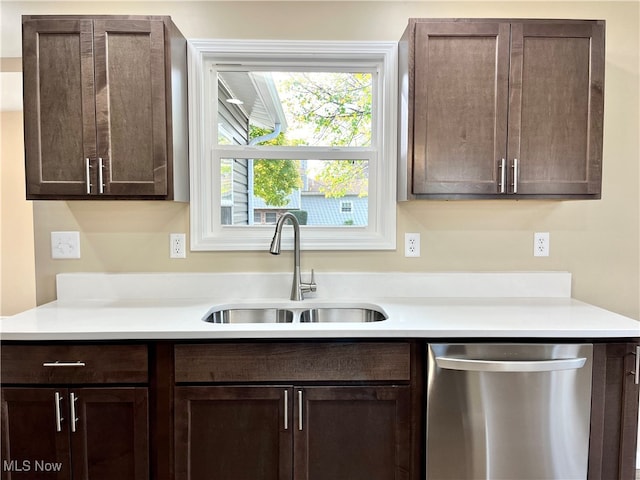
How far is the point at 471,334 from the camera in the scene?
1.44 meters

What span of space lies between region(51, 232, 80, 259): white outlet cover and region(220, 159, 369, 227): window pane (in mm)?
751

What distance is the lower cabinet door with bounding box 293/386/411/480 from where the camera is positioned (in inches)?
57.4

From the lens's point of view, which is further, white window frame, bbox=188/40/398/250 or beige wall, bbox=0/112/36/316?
beige wall, bbox=0/112/36/316

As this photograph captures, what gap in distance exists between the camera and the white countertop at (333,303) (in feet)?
4.71

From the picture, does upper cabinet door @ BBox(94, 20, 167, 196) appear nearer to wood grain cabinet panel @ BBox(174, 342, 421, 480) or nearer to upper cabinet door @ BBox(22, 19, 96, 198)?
upper cabinet door @ BBox(22, 19, 96, 198)

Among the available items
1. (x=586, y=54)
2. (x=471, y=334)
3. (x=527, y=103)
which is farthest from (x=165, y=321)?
(x=586, y=54)

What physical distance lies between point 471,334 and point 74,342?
4.78 feet

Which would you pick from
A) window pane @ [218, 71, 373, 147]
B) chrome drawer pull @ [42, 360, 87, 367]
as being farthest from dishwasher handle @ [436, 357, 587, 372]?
chrome drawer pull @ [42, 360, 87, 367]

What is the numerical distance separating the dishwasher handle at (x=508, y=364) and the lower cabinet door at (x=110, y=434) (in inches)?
44.4

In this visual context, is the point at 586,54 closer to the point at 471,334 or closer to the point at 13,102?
the point at 471,334

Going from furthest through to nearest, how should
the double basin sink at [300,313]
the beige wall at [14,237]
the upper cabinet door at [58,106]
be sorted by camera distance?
1. the beige wall at [14,237]
2. the double basin sink at [300,313]
3. the upper cabinet door at [58,106]

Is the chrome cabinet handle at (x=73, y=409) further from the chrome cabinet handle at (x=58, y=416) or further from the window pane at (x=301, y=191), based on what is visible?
the window pane at (x=301, y=191)

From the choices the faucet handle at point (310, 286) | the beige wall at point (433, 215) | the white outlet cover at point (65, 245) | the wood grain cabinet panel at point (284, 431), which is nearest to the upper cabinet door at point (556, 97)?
the beige wall at point (433, 215)

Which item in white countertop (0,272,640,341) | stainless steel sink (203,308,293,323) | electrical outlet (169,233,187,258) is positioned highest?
electrical outlet (169,233,187,258)
